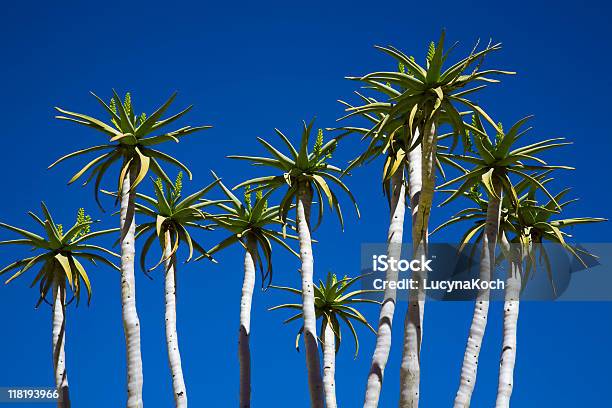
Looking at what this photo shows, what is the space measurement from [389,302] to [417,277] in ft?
6.17

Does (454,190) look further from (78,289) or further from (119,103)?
(78,289)

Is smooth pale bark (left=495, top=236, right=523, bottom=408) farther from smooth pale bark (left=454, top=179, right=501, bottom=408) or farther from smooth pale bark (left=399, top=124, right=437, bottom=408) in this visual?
smooth pale bark (left=399, top=124, right=437, bottom=408)

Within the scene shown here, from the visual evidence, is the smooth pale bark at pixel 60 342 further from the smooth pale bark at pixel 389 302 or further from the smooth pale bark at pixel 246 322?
the smooth pale bark at pixel 389 302

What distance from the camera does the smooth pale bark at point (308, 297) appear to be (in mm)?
30312

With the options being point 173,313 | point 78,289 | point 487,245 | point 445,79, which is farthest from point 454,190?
point 78,289

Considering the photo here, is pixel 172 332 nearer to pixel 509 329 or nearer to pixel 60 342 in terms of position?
pixel 60 342

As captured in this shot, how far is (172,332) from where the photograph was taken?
33219mm

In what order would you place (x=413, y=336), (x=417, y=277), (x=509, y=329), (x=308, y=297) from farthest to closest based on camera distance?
1. (x=308, y=297)
2. (x=509, y=329)
3. (x=417, y=277)
4. (x=413, y=336)

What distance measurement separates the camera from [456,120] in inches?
1087

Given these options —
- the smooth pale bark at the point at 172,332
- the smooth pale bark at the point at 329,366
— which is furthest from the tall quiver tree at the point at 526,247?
the smooth pale bark at the point at 172,332

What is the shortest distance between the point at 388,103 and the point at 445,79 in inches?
107

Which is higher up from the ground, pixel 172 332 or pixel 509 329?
pixel 172 332

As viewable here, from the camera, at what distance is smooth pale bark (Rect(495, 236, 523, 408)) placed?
1135 inches

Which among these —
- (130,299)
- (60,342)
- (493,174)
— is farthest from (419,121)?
(60,342)
